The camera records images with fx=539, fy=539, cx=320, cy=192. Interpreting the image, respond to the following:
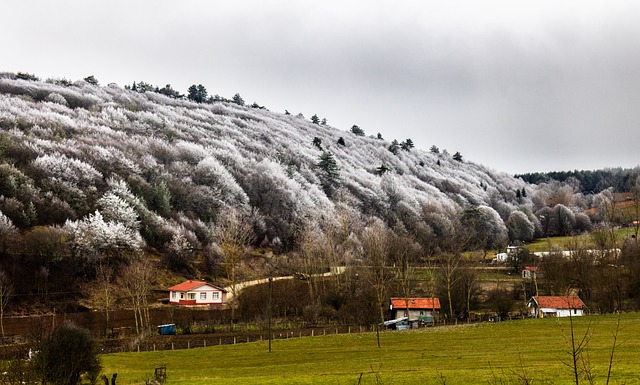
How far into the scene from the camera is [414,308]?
6041 centimetres

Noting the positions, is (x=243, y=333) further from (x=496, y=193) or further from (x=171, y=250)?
(x=496, y=193)

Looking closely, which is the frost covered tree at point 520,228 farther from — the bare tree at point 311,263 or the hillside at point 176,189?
the bare tree at point 311,263

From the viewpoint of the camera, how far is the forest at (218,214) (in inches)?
2484

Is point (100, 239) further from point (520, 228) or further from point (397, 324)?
point (520, 228)

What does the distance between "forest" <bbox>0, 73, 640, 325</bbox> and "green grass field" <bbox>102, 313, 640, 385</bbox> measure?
8.10 meters

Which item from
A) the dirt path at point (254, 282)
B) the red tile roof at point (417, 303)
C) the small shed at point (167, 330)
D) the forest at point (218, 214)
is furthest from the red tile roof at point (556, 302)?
the small shed at point (167, 330)

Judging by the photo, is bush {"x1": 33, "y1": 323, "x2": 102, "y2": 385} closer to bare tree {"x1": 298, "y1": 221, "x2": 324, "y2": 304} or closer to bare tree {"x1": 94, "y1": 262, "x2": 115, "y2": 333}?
bare tree {"x1": 94, "y1": 262, "x2": 115, "y2": 333}

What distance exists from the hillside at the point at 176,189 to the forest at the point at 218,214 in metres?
0.32

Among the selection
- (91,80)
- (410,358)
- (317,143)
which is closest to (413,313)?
(410,358)

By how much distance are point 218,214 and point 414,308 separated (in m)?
50.8

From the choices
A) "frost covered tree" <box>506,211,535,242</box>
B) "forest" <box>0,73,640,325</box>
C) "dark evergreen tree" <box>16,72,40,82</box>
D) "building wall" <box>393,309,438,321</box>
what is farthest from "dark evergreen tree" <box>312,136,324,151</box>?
"building wall" <box>393,309,438,321</box>

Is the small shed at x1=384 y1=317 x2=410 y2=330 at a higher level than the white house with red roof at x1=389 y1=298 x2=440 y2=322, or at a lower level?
lower

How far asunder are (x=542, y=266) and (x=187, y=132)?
93.9 m

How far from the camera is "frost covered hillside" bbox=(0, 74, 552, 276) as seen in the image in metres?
80.1
